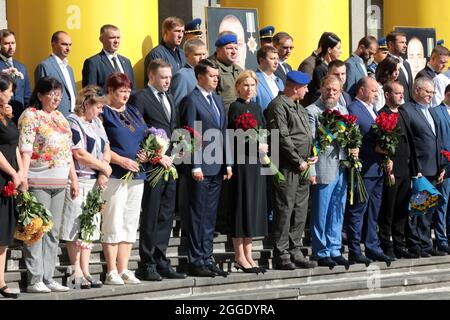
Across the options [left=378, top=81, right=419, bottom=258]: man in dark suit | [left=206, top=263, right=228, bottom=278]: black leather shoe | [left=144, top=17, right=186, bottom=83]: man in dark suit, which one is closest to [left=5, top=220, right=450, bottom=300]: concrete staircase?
[left=206, top=263, right=228, bottom=278]: black leather shoe

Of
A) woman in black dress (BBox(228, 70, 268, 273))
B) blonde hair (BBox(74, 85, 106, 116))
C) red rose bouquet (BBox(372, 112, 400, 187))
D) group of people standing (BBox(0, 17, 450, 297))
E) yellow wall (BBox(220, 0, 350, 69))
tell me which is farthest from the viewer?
yellow wall (BBox(220, 0, 350, 69))

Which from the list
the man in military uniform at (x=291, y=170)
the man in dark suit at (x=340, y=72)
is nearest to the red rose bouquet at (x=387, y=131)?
the man in dark suit at (x=340, y=72)

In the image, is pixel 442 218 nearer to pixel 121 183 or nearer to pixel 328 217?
pixel 328 217

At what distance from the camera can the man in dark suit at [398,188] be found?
1516 cm

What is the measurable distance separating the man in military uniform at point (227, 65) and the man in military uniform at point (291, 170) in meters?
0.47

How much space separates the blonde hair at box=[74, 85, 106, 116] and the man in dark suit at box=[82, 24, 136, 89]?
1.51 metres

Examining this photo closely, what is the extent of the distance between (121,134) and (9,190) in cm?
153

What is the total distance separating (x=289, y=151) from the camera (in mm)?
13898

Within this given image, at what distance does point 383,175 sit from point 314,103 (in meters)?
1.17

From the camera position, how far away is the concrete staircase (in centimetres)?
1239

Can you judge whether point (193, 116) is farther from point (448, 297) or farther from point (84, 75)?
point (448, 297)

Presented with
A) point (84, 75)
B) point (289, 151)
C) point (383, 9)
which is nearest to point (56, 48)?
point (84, 75)

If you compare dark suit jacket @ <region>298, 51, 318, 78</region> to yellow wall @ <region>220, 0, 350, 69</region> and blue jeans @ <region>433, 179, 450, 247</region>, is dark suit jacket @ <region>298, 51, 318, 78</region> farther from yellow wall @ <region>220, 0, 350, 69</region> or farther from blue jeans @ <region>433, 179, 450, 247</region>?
blue jeans @ <region>433, 179, 450, 247</region>

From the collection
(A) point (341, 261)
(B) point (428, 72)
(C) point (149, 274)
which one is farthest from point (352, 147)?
(B) point (428, 72)
